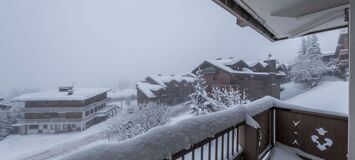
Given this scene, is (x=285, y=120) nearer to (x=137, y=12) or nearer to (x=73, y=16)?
(x=73, y=16)

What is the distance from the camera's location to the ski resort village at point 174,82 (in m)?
1.42

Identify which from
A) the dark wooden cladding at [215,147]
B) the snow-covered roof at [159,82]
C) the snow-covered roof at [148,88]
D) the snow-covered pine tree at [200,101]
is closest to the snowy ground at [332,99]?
the dark wooden cladding at [215,147]

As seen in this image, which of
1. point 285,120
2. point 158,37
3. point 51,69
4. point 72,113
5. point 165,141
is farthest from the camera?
point 158,37

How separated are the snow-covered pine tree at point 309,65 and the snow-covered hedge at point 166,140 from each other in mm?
14151

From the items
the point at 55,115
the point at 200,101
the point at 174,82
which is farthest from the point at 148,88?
the point at 55,115

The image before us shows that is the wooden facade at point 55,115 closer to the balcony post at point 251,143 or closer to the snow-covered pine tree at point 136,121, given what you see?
the snow-covered pine tree at point 136,121

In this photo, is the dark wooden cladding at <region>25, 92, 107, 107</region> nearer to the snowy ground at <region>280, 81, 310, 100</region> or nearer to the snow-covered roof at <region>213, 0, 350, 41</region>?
the snow-covered roof at <region>213, 0, 350, 41</region>

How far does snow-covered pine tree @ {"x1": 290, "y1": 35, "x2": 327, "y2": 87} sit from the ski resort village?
0.09 metres

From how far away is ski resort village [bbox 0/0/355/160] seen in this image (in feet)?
4.65

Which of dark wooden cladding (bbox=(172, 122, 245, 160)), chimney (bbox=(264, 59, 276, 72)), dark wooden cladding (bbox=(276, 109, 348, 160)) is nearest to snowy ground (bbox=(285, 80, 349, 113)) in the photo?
dark wooden cladding (bbox=(276, 109, 348, 160))

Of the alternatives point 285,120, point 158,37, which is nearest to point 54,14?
point 158,37

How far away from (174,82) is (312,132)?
586 inches

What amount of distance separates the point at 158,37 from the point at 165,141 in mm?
30158

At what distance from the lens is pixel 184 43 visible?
101 feet
